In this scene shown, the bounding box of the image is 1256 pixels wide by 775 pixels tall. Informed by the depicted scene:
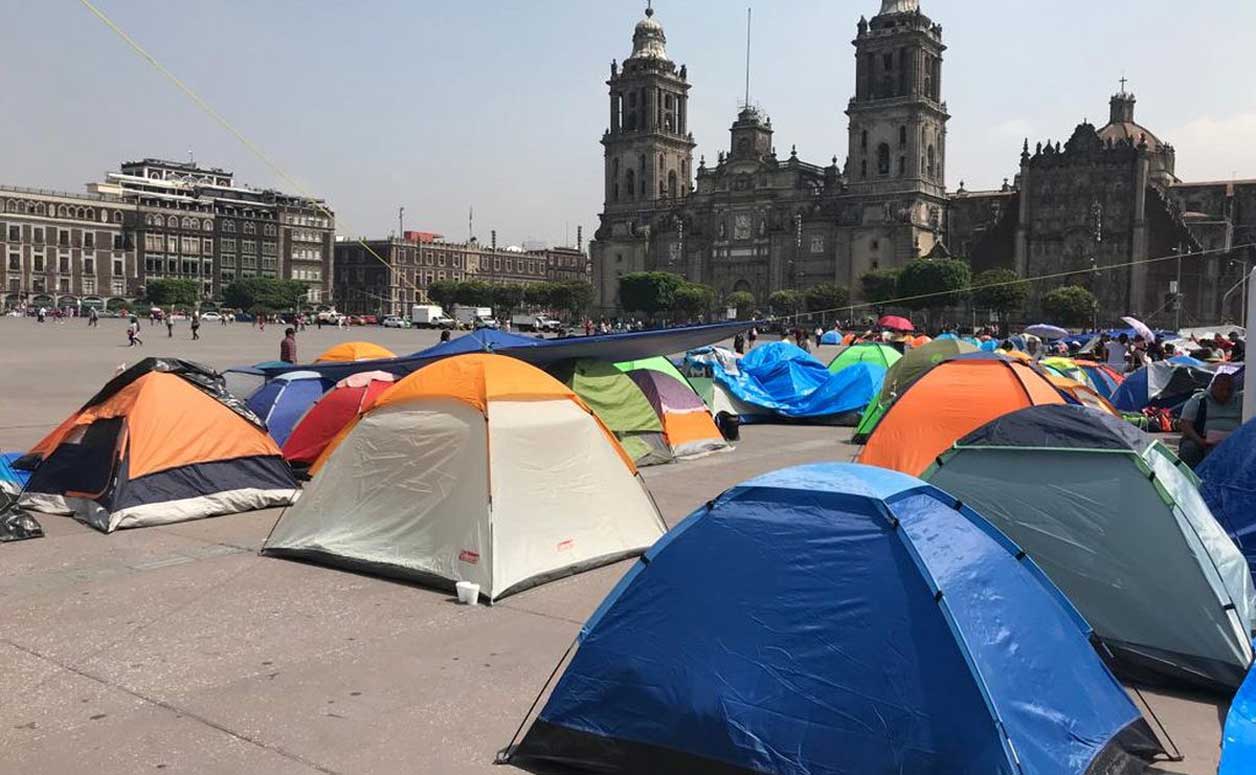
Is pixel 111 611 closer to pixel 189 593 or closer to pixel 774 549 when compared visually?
pixel 189 593

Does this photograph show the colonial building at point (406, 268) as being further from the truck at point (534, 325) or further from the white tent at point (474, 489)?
the white tent at point (474, 489)

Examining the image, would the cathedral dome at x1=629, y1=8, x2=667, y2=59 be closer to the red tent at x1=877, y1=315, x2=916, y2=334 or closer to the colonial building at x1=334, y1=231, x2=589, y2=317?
the colonial building at x1=334, y1=231, x2=589, y2=317

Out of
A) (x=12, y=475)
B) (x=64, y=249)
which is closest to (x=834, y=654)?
(x=12, y=475)

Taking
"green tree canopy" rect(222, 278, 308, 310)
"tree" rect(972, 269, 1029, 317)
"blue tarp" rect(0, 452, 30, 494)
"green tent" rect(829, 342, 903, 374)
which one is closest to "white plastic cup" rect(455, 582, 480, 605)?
"blue tarp" rect(0, 452, 30, 494)

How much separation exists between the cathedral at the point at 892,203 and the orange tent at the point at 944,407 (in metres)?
63.4

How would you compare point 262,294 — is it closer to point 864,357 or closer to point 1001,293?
point 1001,293

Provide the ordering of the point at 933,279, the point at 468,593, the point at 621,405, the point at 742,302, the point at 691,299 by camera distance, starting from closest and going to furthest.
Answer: the point at 468,593, the point at 621,405, the point at 933,279, the point at 691,299, the point at 742,302

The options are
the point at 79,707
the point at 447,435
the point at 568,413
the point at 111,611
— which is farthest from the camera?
the point at 568,413

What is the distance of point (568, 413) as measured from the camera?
27.4ft

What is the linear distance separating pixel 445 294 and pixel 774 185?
37.2m

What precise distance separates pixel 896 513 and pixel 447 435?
4.09 meters

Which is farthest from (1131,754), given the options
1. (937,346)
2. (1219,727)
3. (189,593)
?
(937,346)

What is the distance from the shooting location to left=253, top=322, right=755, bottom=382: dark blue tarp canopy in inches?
449

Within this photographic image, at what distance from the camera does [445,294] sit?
106 m
